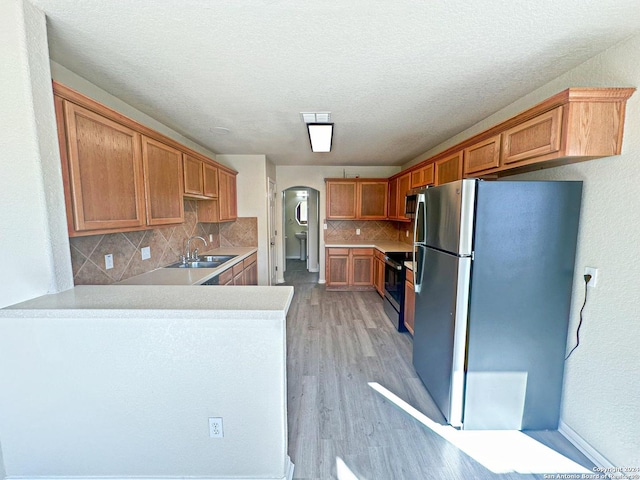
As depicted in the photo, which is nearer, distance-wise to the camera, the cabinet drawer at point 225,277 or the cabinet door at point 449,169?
the cabinet door at point 449,169

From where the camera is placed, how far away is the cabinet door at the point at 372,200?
197 inches

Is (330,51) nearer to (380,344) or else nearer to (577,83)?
(577,83)

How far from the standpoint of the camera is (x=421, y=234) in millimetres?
2273

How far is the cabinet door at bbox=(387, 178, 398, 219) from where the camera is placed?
4523mm

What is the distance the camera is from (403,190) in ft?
13.6

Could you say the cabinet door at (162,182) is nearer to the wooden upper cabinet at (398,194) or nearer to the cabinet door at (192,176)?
the cabinet door at (192,176)

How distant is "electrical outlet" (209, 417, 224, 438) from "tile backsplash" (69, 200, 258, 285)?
1.38 meters

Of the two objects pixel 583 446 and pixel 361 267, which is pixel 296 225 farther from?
pixel 583 446

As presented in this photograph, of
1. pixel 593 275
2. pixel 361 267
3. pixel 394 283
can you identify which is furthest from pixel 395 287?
pixel 593 275

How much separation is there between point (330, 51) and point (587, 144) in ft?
5.00

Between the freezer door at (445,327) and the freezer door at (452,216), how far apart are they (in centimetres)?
8

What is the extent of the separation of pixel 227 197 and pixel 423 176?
9.24 ft

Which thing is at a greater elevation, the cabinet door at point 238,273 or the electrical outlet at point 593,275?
the electrical outlet at point 593,275

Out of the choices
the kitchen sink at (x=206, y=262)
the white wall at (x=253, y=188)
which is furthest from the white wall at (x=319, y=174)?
the kitchen sink at (x=206, y=262)
